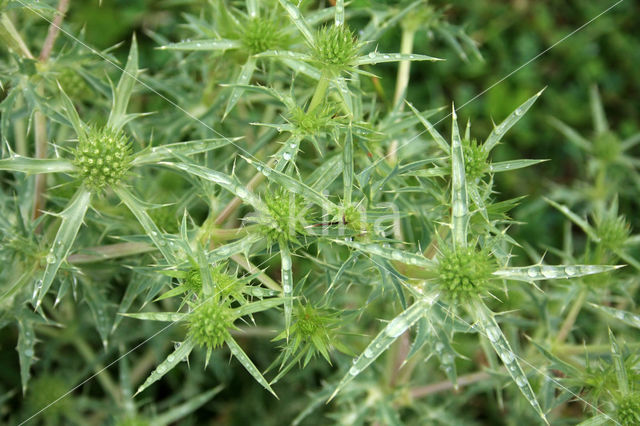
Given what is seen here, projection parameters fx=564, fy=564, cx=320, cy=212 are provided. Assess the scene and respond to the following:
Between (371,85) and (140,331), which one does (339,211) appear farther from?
(140,331)

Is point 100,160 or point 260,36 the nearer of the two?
point 100,160

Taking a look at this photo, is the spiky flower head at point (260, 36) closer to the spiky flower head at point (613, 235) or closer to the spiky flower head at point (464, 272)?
the spiky flower head at point (464, 272)

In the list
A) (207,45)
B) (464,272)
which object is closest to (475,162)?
(464,272)

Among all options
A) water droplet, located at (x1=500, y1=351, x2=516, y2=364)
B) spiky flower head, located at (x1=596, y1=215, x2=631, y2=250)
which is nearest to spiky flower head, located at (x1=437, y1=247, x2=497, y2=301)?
water droplet, located at (x1=500, y1=351, x2=516, y2=364)

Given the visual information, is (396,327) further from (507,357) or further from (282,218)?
(282,218)

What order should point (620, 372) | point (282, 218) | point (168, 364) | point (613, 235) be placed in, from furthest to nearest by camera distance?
point (613, 235)
point (620, 372)
point (282, 218)
point (168, 364)

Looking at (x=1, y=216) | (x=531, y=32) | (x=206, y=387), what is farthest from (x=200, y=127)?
(x=531, y=32)

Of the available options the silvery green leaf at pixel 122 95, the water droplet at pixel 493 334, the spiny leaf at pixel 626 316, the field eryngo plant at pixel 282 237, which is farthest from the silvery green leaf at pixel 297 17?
the spiny leaf at pixel 626 316
